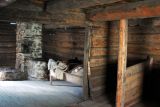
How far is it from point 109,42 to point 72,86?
6.85 feet

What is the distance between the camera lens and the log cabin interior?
476 cm

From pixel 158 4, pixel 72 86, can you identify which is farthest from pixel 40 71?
pixel 158 4

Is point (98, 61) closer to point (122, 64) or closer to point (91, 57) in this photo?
point (91, 57)

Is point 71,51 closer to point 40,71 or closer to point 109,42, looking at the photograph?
point 40,71

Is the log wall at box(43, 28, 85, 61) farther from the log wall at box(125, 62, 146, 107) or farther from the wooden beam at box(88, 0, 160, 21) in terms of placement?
the wooden beam at box(88, 0, 160, 21)

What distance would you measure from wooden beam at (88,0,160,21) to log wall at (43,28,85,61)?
3043mm

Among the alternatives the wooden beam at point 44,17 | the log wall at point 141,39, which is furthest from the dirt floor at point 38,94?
the wooden beam at point 44,17

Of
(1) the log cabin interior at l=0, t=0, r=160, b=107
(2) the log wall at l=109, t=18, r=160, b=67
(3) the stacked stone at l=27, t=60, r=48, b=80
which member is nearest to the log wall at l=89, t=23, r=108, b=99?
(1) the log cabin interior at l=0, t=0, r=160, b=107

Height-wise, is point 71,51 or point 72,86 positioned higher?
point 71,51

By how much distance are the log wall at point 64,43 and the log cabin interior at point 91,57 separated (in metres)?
0.07

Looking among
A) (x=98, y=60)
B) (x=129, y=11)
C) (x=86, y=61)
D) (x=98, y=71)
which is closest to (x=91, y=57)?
(x=86, y=61)

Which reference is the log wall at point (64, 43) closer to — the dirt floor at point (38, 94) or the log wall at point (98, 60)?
the dirt floor at point (38, 94)

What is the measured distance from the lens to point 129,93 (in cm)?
540

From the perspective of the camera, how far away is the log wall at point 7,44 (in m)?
9.95
